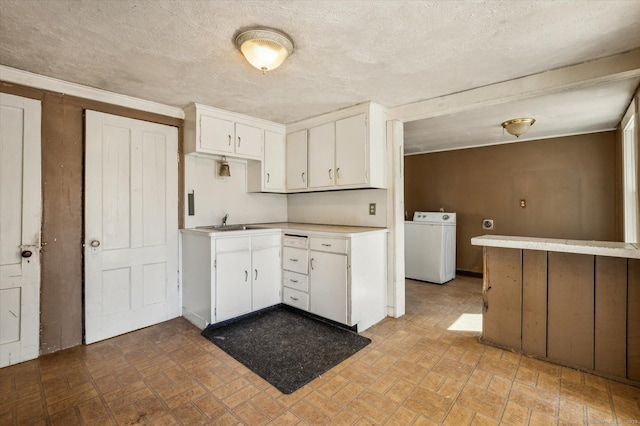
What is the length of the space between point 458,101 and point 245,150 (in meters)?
2.35

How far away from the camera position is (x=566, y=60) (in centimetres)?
220

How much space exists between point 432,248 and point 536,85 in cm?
277

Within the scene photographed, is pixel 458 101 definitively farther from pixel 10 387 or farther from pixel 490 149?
pixel 10 387

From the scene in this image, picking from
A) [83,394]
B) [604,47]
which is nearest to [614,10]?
[604,47]

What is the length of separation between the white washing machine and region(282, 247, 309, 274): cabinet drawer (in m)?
2.40

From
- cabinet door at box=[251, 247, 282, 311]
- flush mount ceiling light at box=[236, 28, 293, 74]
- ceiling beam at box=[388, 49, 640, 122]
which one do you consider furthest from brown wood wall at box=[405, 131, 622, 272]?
flush mount ceiling light at box=[236, 28, 293, 74]

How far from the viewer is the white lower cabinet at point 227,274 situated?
9.57 ft

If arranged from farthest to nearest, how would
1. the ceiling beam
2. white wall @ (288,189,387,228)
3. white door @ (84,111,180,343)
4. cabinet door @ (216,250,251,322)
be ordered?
white wall @ (288,189,387,228) < cabinet door @ (216,250,251,322) < white door @ (84,111,180,343) < the ceiling beam

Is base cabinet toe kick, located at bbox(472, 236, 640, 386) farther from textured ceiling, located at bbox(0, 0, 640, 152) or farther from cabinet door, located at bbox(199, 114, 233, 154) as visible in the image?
cabinet door, located at bbox(199, 114, 233, 154)

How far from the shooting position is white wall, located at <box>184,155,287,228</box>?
3.44 meters

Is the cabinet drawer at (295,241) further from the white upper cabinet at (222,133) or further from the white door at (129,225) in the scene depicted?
the white door at (129,225)

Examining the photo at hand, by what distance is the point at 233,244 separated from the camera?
120 inches

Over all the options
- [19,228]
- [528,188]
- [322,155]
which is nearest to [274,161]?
[322,155]

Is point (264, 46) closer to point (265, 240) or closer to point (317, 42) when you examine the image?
point (317, 42)
